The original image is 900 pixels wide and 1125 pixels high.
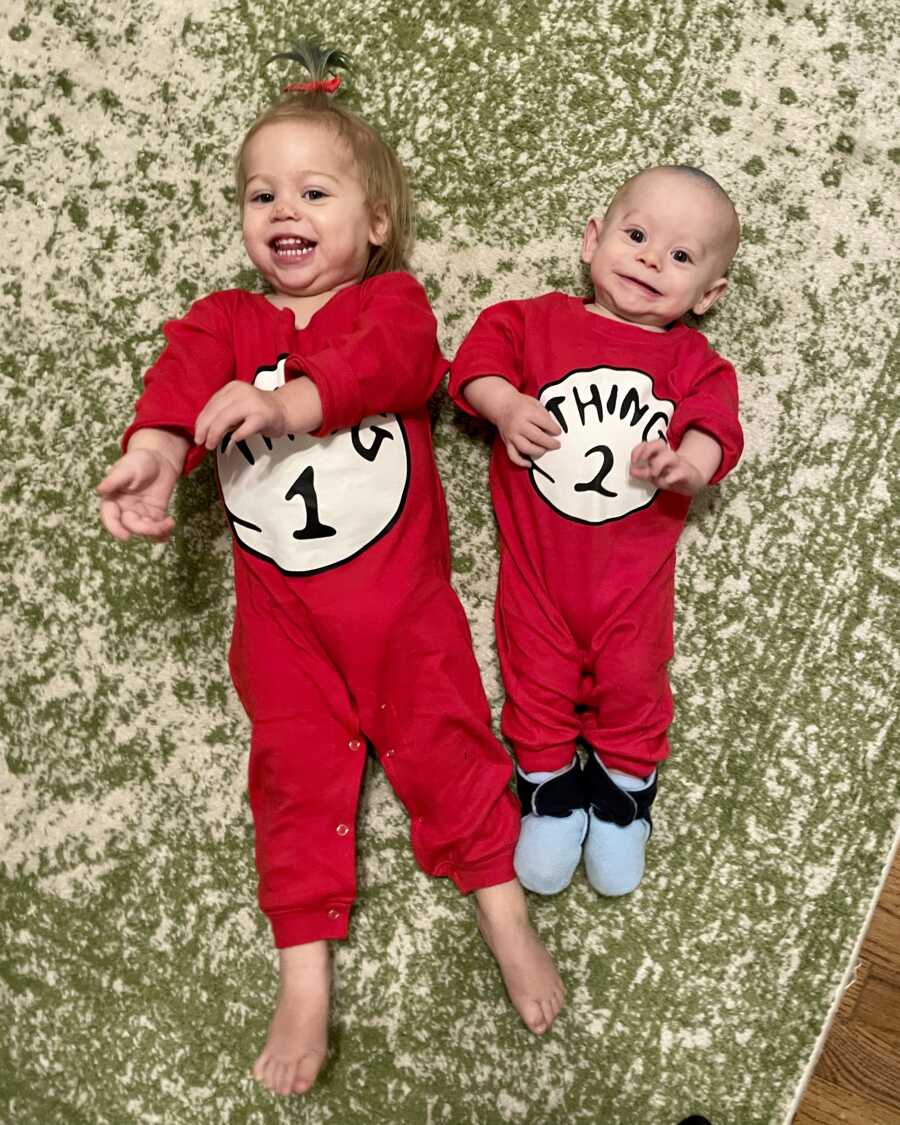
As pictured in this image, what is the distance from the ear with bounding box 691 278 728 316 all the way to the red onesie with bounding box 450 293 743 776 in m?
0.03

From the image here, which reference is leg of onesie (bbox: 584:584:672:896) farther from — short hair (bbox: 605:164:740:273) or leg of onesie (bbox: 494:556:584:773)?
short hair (bbox: 605:164:740:273)

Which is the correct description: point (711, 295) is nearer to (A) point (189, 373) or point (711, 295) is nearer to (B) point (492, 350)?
(B) point (492, 350)

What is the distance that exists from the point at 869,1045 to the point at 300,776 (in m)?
0.68

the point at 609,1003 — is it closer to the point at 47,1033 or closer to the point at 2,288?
the point at 47,1033

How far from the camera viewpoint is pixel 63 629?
1.16 m

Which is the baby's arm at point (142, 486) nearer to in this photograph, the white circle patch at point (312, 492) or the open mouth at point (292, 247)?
the white circle patch at point (312, 492)

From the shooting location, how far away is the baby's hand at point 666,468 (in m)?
0.93

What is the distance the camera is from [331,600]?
0.98 meters

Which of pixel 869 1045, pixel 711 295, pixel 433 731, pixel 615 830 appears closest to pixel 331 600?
pixel 433 731

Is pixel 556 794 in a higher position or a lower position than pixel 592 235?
lower

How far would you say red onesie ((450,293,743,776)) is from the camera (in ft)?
3.28

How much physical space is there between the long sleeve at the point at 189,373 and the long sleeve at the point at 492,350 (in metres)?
0.24

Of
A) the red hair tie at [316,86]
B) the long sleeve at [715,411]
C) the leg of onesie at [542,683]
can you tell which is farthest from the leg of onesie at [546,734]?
the red hair tie at [316,86]

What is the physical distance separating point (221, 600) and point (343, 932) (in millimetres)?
402
